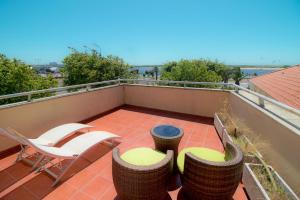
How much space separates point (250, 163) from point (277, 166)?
33 cm

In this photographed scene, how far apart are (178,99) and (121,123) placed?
84.5 inches

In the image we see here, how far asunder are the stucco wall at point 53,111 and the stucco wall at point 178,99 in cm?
90

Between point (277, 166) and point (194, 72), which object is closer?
A: point (277, 166)

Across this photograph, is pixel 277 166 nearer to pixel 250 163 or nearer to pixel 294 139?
pixel 250 163

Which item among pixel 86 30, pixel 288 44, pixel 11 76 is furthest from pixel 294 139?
pixel 288 44

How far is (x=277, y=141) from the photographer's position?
90.4 inches

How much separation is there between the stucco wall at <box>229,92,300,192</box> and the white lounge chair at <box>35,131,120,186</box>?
2775 mm

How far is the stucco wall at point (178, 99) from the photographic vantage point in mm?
5277

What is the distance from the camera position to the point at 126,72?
12.0m

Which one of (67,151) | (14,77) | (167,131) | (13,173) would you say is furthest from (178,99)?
(14,77)

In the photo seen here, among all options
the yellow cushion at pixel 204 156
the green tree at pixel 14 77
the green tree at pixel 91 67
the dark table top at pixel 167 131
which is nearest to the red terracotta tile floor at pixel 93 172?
the yellow cushion at pixel 204 156

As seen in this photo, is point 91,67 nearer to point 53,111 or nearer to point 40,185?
point 53,111

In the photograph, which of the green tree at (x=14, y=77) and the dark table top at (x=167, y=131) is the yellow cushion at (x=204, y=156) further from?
the green tree at (x=14, y=77)

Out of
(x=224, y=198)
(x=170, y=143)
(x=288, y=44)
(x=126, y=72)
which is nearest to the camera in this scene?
(x=224, y=198)
